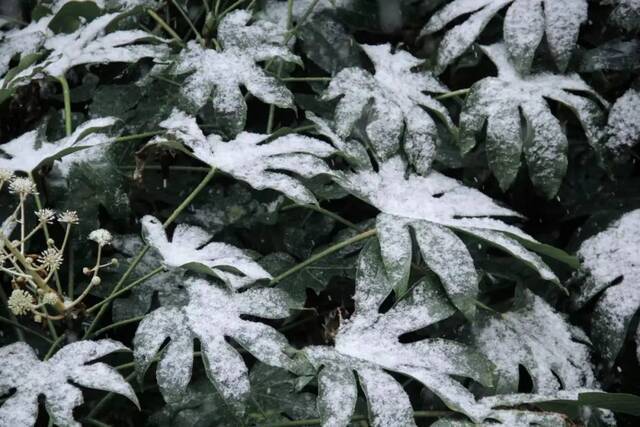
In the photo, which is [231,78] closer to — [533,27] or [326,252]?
[326,252]

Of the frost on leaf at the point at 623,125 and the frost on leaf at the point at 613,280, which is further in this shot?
the frost on leaf at the point at 623,125

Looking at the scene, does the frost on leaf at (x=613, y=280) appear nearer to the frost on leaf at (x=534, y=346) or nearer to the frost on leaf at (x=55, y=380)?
the frost on leaf at (x=534, y=346)

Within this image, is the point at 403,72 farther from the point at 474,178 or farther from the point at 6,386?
the point at 6,386

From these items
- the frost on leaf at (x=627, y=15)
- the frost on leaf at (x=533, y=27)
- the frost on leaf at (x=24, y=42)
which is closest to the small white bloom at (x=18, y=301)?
the frost on leaf at (x=24, y=42)

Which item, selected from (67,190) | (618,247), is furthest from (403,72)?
(67,190)

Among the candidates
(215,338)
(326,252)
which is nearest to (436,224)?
(326,252)
